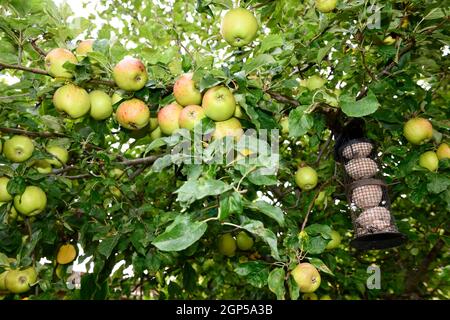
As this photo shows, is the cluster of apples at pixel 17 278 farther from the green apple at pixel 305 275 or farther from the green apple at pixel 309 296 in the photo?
the green apple at pixel 309 296

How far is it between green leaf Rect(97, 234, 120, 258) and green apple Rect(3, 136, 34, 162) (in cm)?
68

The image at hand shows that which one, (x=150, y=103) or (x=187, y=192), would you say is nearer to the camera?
(x=187, y=192)

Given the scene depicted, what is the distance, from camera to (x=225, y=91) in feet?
6.06

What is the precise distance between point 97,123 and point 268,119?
39.5 inches

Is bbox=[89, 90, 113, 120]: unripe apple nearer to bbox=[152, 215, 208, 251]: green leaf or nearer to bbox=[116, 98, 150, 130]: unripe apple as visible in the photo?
bbox=[116, 98, 150, 130]: unripe apple

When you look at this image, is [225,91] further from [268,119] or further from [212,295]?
[212,295]

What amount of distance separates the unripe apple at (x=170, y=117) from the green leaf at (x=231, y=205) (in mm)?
718

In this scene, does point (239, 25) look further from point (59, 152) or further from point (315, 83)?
point (59, 152)

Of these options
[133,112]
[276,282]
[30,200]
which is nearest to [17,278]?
[30,200]

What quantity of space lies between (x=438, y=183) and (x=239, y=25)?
1.54m

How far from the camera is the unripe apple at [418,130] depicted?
279 cm

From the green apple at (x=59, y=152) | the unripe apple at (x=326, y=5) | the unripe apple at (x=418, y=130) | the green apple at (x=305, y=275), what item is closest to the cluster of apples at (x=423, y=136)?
the unripe apple at (x=418, y=130)

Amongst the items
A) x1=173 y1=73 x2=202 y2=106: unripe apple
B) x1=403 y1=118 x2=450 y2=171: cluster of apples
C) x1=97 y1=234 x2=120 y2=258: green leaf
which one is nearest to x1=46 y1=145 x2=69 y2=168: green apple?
x1=97 y1=234 x2=120 y2=258: green leaf
